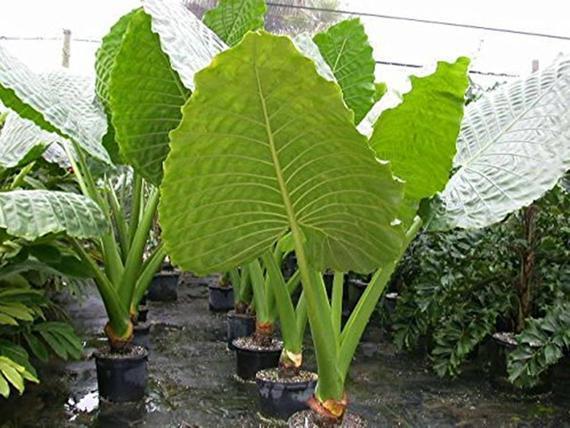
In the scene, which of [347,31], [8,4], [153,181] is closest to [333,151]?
[153,181]

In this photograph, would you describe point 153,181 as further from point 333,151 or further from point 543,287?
point 543,287

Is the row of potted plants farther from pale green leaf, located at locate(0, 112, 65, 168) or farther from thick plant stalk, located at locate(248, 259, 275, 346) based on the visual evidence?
thick plant stalk, located at locate(248, 259, 275, 346)

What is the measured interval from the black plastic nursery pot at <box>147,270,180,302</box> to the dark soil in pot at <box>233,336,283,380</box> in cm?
182

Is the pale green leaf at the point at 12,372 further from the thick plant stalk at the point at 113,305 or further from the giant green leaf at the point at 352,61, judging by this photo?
the giant green leaf at the point at 352,61

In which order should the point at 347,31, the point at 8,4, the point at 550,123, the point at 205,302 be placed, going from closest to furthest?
1. the point at 550,123
2. the point at 347,31
3. the point at 205,302
4. the point at 8,4

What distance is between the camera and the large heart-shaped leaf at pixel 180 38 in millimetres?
944

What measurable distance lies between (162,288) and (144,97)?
2889mm

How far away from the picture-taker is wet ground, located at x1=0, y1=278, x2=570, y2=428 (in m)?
2.01

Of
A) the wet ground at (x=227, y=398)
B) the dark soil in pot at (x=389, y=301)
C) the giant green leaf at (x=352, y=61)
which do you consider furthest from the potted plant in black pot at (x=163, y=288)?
the giant green leaf at (x=352, y=61)

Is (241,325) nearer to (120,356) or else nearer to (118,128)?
(120,356)

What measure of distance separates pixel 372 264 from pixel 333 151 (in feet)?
0.99

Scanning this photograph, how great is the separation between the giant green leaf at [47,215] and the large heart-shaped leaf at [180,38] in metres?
0.54

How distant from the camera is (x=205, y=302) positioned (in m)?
4.14

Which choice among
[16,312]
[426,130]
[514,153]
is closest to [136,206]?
[16,312]
